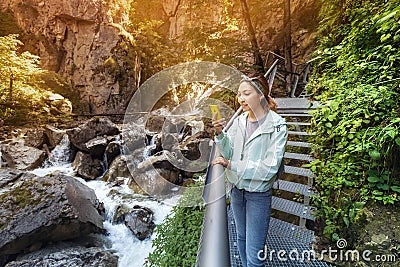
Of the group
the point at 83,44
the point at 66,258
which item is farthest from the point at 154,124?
the point at 83,44

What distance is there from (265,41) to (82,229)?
1206cm

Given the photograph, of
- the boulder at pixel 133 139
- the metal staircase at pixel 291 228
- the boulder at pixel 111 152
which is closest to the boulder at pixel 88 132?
the boulder at pixel 133 139

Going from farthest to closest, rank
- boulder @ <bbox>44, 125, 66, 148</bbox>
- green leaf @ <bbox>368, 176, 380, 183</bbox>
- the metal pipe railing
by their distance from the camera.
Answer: boulder @ <bbox>44, 125, 66, 148</bbox>, green leaf @ <bbox>368, 176, 380, 183</bbox>, the metal pipe railing

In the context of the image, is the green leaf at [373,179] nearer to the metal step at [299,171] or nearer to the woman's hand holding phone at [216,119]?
the metal step at [299,171]

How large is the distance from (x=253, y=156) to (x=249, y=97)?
35cm

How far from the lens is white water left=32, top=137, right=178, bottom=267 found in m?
4.85

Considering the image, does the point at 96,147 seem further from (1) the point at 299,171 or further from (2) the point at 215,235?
(2) the point at 215,235

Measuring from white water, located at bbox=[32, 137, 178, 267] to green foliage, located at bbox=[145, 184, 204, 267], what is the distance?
1730mm

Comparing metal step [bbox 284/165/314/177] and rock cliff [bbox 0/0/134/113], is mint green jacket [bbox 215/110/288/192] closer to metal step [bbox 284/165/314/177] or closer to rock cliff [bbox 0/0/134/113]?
metal step [bbox 284/165/314/177]

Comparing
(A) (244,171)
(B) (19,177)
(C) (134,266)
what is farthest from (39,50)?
(A) (244,171)

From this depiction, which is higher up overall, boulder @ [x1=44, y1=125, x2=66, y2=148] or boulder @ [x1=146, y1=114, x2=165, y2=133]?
boulder @ [x1=146, y1=114, x2=165, y2=133]

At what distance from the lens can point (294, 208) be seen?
8.49ft

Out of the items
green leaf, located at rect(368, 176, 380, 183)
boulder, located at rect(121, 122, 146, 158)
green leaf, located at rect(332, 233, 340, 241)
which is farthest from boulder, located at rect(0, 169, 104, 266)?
green leaf, located at rect(368, 176, 380, 183)

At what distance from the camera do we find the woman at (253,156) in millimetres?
1274
